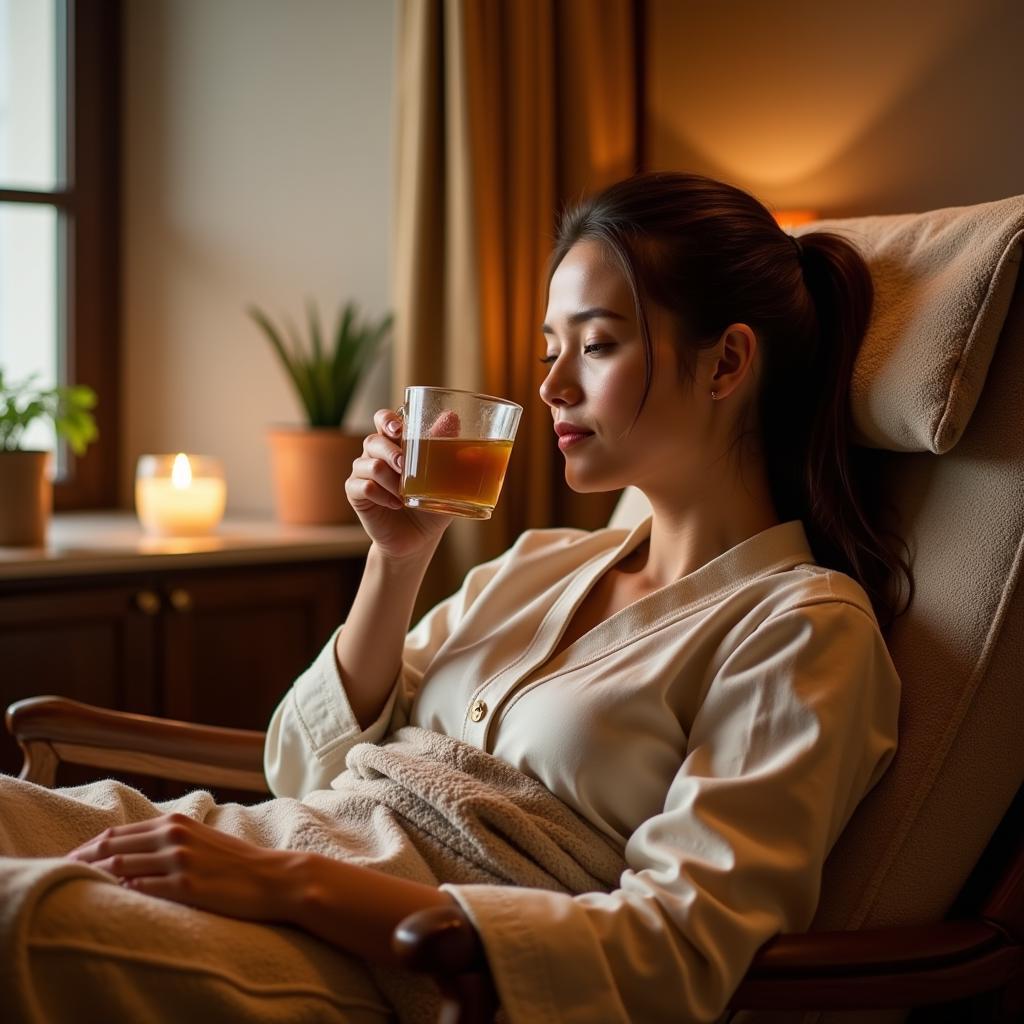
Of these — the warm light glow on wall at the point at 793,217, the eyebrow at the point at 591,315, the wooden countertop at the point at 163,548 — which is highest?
the warm light glow on wall at the point at 793,217

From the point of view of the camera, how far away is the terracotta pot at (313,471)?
269 cm

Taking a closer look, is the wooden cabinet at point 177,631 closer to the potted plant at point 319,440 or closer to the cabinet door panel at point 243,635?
the cabinet door panel at point 243,635

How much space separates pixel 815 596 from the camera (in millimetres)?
1295

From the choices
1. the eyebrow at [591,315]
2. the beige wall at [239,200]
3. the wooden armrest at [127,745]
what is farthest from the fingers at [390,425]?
the beige wall at [239,200]

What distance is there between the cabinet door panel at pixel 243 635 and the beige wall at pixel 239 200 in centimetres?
55

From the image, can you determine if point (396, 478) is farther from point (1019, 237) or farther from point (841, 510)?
point (1019, 237)

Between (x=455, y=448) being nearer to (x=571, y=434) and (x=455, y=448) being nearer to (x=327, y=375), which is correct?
(x=571, y=434)

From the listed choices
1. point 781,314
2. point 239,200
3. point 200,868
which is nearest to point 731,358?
point 781,314

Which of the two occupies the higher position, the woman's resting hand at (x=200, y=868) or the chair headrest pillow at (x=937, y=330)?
the chair headrest pillow at (x=937, y=330)

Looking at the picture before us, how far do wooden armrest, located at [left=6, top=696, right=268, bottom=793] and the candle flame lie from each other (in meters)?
0.92

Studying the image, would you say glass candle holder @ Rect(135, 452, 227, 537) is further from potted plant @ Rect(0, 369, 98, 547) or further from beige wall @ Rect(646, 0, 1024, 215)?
beige wall @ Rect(646, 0, 1024, 215)

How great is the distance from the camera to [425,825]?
4.42ft

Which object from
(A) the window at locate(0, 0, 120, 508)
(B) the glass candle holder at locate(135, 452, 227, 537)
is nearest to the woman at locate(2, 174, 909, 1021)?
(B) the glass candle holder at locate(135, 452, 227, 537)

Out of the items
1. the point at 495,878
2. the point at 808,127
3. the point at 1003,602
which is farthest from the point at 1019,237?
the point at 808,127
